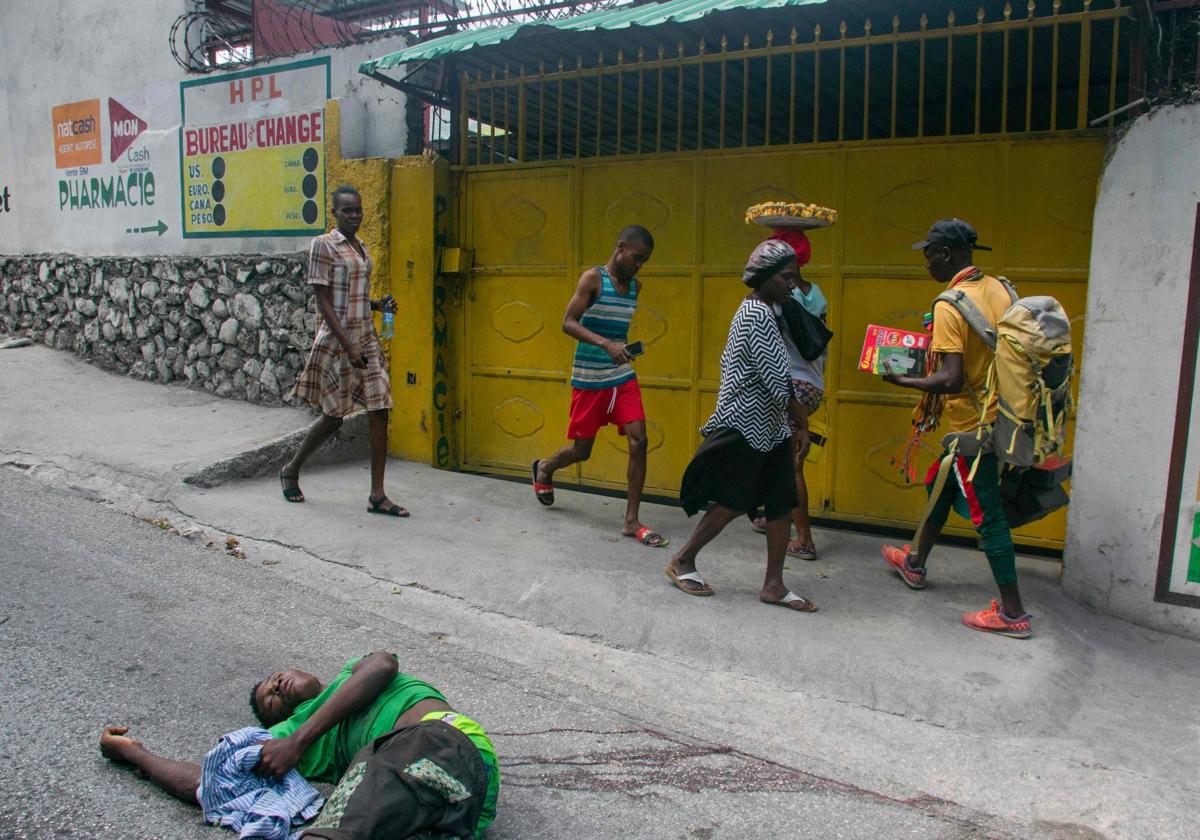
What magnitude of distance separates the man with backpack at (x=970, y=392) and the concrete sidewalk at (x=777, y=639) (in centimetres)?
26

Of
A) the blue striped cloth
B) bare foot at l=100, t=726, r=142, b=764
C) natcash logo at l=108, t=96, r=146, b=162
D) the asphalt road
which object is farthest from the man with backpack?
natcash logo at l=108, t=96, r=146, b=162

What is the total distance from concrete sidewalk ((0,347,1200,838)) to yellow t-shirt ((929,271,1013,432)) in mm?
907

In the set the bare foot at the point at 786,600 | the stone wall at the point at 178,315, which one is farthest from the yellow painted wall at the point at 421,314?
the bare foot at the point at 786,600

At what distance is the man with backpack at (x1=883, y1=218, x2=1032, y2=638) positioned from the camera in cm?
401

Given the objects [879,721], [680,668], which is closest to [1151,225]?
[879,721]

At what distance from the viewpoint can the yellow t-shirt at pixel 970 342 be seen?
4023 millimetres

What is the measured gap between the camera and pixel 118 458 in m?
6.08

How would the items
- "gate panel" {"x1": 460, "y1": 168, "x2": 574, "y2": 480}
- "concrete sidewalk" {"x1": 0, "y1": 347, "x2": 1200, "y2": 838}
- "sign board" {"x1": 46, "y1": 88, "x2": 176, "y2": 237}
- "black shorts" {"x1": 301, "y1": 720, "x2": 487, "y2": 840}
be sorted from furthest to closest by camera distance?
"sign board" {"x1": 46, "y1": 88, "x2": 176, "y2": 237}
"gate panel" {"x1": 460, "y1": 168, "x2": 574, "y2": 480}
"concrete sidewalk" {"x1": 0, "y1": 347, "x2": 1200, "y2": 838}
"black shorts" {"x1": 301, "y1": 720, "x2": 487, "y2": 840}

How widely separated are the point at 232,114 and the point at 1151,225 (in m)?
6.67

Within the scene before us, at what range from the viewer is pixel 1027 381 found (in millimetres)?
3830

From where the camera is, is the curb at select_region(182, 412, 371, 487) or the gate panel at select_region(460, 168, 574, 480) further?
the gate panel at select_region(460, 168, 574, 480)

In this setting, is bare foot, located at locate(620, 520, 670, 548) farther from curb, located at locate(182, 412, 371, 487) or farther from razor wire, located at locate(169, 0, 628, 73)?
razor wire, located at locate(169, 0, 628, 73)

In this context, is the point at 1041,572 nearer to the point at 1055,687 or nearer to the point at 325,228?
the point at 1055,687

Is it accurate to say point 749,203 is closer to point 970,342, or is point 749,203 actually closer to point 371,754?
point 970,342
